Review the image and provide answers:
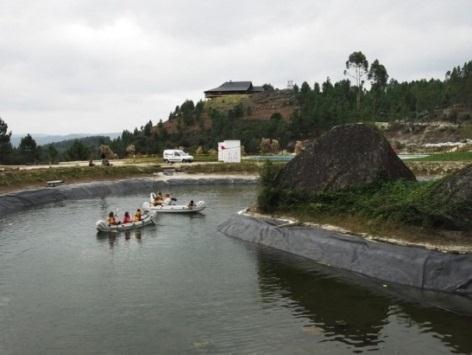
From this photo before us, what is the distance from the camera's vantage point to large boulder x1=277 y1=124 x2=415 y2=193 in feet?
126

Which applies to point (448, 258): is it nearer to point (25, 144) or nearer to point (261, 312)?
point (261, 312)

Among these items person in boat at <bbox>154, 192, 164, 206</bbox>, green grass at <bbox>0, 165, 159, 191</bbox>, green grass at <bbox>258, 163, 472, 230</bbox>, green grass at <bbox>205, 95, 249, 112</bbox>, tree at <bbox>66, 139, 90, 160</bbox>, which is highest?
green grass at <bbox>205, 95, 249, 112</bbox>

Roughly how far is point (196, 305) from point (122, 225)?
20.2 metres

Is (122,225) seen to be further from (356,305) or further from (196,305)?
(356,305)

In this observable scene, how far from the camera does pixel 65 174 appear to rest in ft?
232

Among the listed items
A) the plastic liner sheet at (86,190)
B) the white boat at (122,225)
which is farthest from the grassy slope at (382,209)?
the plastic liner sheet at (86,190)

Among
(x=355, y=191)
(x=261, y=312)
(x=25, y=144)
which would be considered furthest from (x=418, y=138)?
(x=261, y=312)

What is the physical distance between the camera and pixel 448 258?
25656mm

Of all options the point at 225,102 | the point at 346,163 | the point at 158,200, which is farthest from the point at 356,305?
the point at 225,102

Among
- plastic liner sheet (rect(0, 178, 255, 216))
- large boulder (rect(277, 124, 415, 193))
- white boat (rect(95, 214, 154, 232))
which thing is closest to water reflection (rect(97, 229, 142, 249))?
white boat (rect(95, 214, 154, 232))

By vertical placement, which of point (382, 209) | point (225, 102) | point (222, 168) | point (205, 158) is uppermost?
point (225, 102)

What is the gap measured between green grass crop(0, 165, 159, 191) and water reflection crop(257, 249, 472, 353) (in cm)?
4295

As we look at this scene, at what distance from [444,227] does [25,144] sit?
95.3 metres

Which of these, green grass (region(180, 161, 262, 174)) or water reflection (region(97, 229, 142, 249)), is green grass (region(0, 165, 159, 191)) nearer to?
green grass (region(180, 161, 262, 174))
